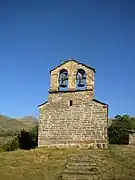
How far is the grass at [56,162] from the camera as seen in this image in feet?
54.2

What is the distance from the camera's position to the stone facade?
927 inches

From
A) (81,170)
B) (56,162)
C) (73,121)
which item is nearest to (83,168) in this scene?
(81,170)

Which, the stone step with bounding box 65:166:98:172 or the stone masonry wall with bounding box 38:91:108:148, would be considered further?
the stone masonry wall with bounding box 38:91:108:148

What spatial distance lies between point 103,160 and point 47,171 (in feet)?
12.0

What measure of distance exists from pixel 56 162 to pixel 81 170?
8.21 ft

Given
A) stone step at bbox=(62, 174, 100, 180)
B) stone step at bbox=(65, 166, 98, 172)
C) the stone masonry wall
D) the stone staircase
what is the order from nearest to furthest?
stone step at bbox=(62, 174, 100, 180) → the stone staircase → stone step at bbox=(65, 166, 98, 172) → the stone masonry wall

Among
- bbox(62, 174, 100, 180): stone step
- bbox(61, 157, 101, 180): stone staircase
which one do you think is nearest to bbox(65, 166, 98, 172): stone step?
bbox(61, 157, 101, 180): stone staircase

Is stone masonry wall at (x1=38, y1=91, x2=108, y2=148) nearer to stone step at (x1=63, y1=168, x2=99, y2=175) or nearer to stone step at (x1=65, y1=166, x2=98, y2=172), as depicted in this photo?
stone step at (x1=65, y1=166, x2=98, y2=172)

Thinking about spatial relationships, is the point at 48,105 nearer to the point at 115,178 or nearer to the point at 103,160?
the point at 103,160

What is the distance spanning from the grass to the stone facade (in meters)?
1.31

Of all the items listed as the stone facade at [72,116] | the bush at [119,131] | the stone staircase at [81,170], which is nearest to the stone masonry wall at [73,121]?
the stone facade at [72,116]

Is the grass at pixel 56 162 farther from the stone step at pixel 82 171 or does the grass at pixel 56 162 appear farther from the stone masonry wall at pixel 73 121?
the stone masonry wall at pixel 73 121

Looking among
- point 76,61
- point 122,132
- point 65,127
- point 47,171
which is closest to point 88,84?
point 76,61

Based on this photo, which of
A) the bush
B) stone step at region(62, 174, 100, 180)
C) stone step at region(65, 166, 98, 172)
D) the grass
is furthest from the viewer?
the bush
